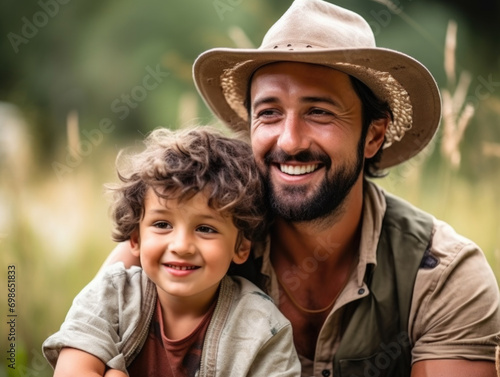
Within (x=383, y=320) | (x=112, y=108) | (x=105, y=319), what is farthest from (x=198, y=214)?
(x=112, y=108)

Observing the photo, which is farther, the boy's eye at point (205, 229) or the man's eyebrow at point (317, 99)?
the man's eyebrow at point (317, 99)

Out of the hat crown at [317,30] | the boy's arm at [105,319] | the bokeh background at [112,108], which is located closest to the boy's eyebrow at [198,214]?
the boy's arm at [105,319]

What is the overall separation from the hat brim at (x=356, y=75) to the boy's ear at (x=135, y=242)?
76 cm

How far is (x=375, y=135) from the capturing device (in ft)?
10.1

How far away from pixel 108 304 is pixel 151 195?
39 centimetres

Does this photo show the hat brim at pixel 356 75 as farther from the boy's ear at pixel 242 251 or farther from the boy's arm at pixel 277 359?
the boy's arm at pixel 277 359

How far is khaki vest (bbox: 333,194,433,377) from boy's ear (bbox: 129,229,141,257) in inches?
32.4

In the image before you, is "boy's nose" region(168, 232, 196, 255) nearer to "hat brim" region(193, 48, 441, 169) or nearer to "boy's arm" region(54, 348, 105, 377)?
"boy's arm" region(54, 348, 105, 377)

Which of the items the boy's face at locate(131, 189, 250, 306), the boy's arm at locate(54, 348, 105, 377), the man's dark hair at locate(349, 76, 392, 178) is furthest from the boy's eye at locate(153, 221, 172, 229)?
the man's dark hair at locate(349, 76, 392, 178)

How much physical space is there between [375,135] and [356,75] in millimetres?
351

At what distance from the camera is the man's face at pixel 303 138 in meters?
2.73

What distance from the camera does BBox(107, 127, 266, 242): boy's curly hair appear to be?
238 cm

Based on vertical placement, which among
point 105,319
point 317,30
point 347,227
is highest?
point 317,30

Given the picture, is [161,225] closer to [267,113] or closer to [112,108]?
[267,113]
